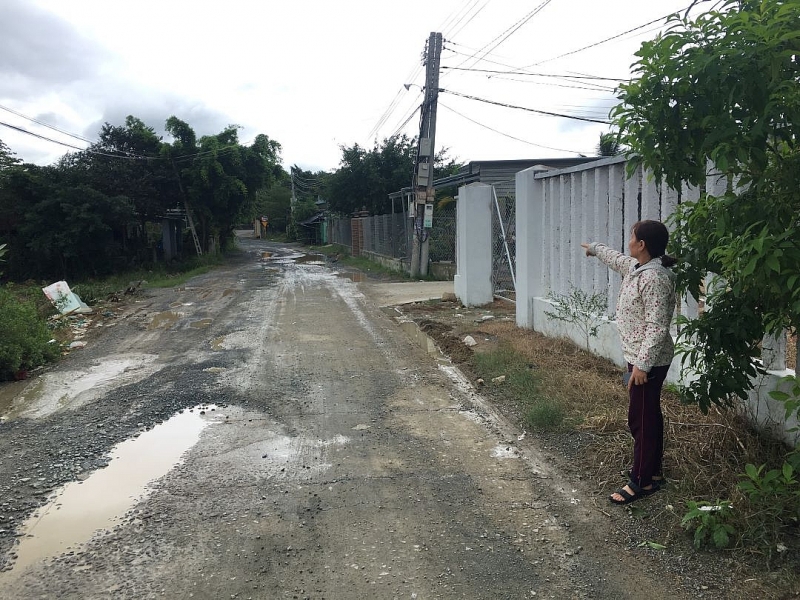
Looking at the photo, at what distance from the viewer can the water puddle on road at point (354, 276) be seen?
1843cm

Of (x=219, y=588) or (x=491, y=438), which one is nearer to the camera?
(x=219, y=588)

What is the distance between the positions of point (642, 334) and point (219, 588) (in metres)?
2.49

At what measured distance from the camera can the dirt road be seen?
2.83m

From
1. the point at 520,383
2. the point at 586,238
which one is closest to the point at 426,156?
the point at 586,238

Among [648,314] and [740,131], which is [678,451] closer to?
[648,314]

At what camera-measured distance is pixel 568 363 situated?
20.4 feet

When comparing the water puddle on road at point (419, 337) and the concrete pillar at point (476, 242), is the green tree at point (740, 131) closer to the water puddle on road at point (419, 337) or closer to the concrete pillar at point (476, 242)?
the water puddle on road at point (419, 337)

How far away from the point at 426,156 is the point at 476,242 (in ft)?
21.3

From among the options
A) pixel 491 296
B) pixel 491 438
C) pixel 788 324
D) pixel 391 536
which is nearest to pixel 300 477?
pixel 391 536

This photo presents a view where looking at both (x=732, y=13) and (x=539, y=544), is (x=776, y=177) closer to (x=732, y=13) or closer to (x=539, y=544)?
(x=732, y=13)

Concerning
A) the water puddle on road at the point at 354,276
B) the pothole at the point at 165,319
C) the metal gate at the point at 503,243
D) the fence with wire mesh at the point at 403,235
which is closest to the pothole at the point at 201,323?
the pothole at the point at 165,319

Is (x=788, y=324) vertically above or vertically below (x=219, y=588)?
above

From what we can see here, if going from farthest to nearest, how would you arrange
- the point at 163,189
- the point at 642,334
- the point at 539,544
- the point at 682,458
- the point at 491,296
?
the point at 163,189
the point at 491,296
the point at 682,458
the point at 642,334
the point at 539,544

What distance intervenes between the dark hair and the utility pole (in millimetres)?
13167
